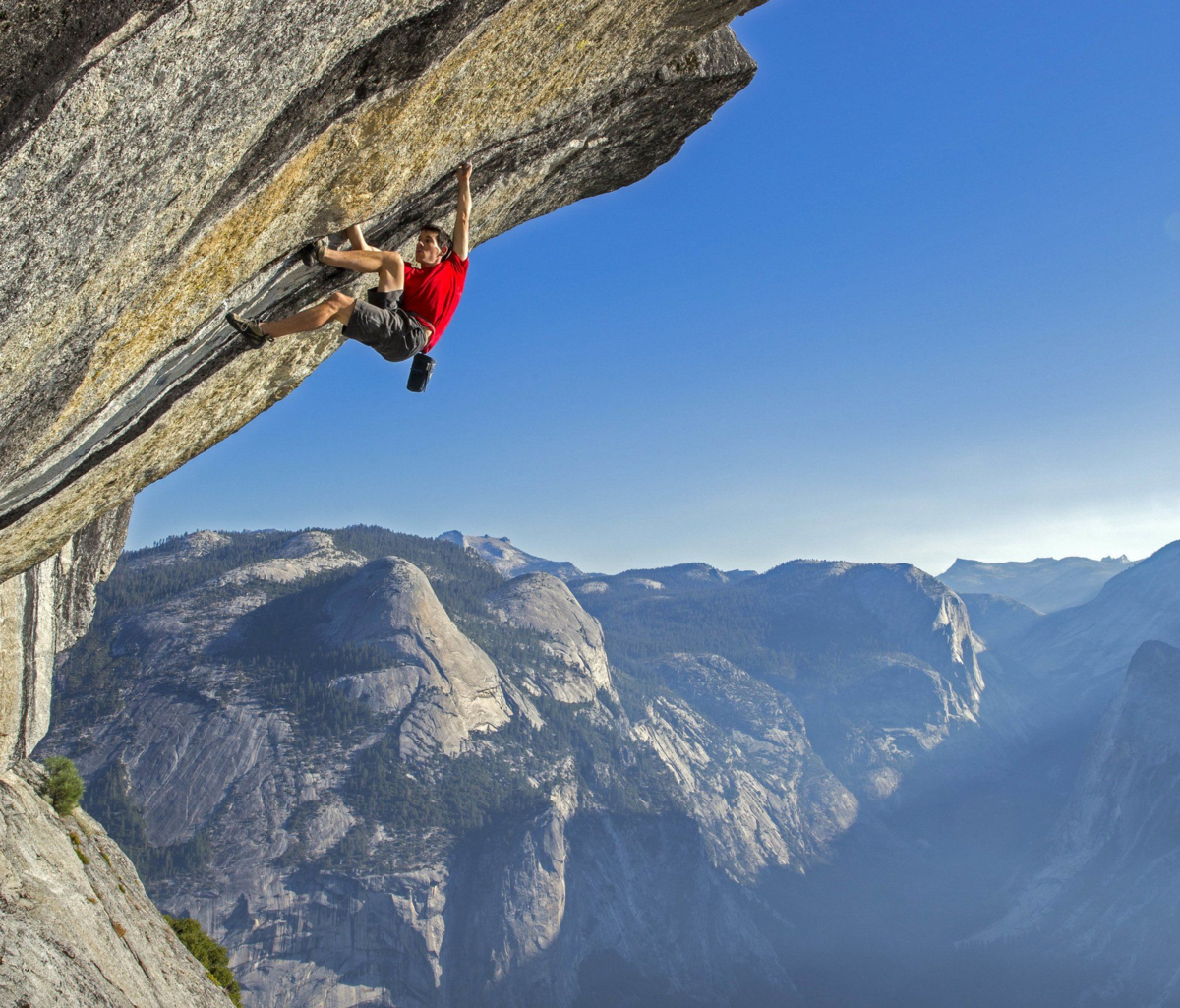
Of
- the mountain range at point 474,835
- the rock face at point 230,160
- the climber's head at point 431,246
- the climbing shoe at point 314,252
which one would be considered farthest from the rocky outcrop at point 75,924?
the mountain range at point 474,835

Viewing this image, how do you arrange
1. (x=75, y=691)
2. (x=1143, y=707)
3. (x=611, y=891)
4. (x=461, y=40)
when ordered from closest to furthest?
(x=461, y=40) < (x=75, y=691) < (x=611, y=891) < (x=1143, y=707)

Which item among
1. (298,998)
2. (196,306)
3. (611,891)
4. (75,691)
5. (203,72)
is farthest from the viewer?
(611,891)

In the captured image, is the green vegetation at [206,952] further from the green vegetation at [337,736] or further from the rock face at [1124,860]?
the rock face at [1124,860]

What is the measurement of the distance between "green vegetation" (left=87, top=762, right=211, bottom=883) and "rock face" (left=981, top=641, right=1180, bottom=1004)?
168 m

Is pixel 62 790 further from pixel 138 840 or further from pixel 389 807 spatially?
pixel 389 807

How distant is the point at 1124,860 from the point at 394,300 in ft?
718

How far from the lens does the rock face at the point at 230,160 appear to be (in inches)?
175

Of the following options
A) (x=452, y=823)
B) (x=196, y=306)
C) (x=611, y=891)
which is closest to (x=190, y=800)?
(x=452, y=823)

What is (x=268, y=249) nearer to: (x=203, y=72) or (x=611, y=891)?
(x=203, y=72)

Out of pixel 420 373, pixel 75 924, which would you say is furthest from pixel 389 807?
pixel 420 373

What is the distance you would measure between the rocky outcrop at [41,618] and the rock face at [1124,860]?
599 ft

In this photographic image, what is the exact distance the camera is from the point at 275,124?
5949 millimetres

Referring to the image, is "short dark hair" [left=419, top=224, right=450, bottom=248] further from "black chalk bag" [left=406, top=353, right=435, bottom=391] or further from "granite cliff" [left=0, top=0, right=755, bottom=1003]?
"black chalk bag" [left=406, top=353, right=435, bottom=391]

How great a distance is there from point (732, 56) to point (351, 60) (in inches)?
238
